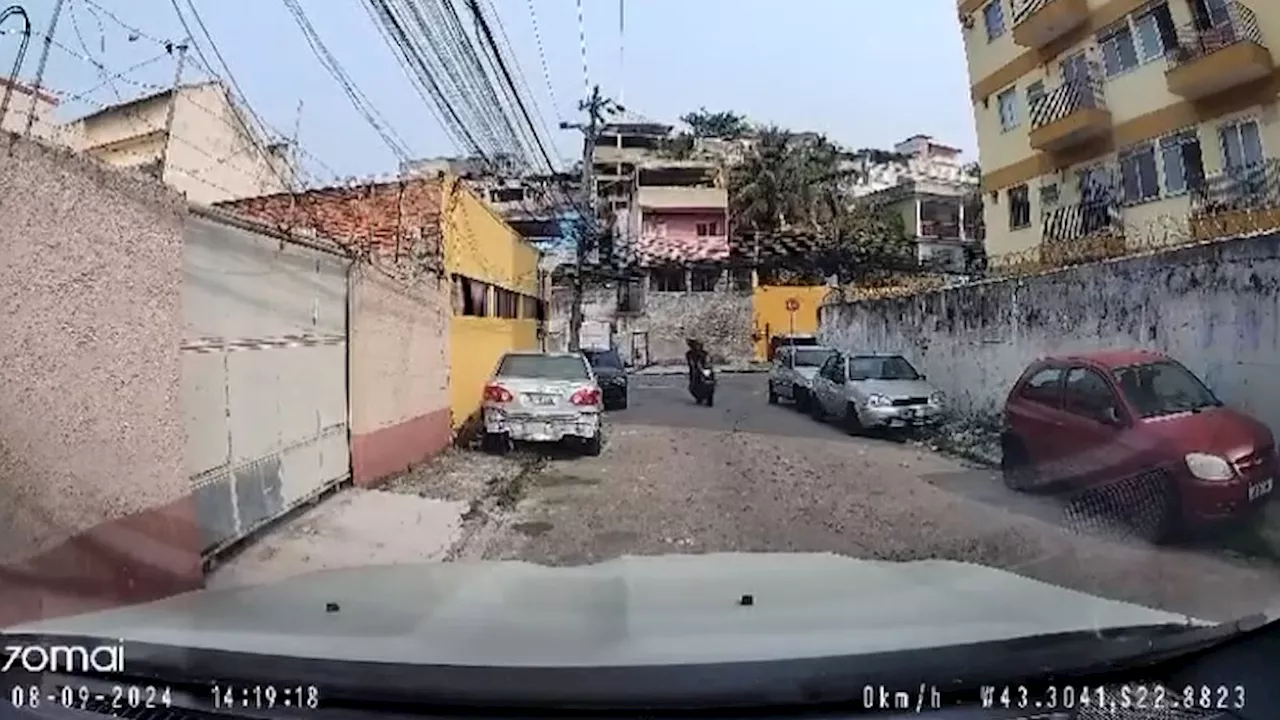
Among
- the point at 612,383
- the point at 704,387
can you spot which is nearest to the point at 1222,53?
the point at 704,387

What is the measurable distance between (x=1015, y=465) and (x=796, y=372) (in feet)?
24.6

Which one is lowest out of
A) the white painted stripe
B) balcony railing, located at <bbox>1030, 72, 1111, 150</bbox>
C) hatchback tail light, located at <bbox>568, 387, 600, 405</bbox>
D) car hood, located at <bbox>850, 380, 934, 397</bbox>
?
car hood, located at <bbox>850, 380, 934, 397</bbox>

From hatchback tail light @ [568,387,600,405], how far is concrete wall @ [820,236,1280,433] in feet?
13.3

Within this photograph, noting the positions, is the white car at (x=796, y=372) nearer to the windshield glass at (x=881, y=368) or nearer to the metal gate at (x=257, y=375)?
the windshield glass at (x=881, y=368)

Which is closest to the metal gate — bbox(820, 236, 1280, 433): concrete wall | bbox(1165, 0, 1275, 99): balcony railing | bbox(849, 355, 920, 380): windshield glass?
bbox(820, 236, 1280, 433): concrete wall

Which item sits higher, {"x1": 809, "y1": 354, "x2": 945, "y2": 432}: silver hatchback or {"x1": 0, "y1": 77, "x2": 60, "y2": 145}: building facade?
{"x1": 0, "y1": 77, "x2": 60, "y2": 145}: building facade

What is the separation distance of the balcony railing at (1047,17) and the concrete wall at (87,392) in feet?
19.4

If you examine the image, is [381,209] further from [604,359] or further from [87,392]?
[87,392]

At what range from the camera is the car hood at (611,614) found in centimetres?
218

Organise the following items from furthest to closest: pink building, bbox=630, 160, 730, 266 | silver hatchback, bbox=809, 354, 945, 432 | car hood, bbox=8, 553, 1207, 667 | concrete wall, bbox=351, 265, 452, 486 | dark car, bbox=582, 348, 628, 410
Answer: dark car, bbox=582, 348, 628, 410 → pink building, bbox=630, 160, 730, 266 → silver hatchback, bbox=809, 354, 945, 432 → concrete wall, bbox=351, 265, 452, 486 → car hood, bbox=8, 553, 1207, 667

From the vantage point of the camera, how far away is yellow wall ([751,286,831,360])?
→ 13.2m

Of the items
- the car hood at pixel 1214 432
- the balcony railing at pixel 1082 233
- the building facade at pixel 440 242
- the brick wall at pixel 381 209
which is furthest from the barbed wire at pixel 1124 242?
the brick wall at pixel 381 209

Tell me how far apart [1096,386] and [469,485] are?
4217 mm

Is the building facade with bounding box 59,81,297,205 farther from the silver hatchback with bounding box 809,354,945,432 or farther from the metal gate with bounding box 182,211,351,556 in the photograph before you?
the silver hatchback with bounding box 809,354,945,432
